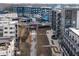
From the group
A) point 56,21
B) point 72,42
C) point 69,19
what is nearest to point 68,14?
point 69,19

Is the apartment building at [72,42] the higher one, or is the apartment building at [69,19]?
the apartment building at [69,19]

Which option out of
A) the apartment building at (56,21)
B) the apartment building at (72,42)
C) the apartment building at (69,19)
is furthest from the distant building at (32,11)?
the apartment building at (72,42)

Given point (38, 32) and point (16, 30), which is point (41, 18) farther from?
point (16, 30)

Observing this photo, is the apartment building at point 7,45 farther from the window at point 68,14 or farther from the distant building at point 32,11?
the window at point 68,14

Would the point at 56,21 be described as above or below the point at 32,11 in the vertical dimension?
below

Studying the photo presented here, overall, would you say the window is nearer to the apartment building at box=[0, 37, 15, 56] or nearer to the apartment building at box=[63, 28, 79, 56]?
the apartment building at box=[63, 28, 79, 56]

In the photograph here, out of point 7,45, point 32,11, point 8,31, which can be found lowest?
point 7,45

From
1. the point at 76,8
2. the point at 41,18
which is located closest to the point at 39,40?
the point at 41,18

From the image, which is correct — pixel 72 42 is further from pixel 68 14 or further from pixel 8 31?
pixel 8 31

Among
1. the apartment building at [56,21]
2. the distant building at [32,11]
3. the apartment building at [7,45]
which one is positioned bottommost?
the apartment building at [7,45]

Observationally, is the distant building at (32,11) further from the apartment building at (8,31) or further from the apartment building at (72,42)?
the apartment building at (72,42)

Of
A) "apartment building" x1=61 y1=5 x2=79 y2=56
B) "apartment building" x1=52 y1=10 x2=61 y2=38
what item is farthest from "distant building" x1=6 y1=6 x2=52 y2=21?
"apartment building" x1=61 y1=5 x2=79 y2=56
